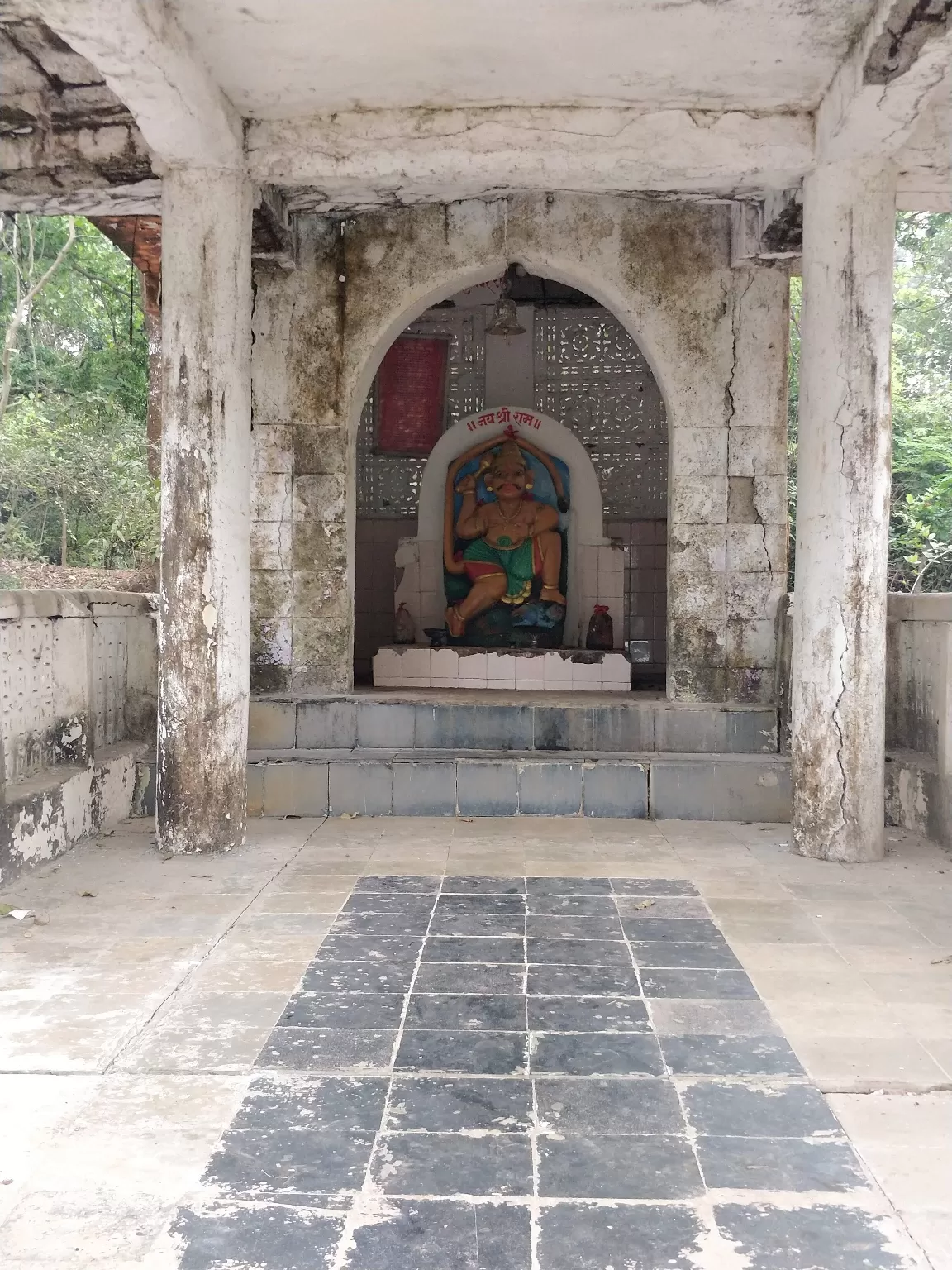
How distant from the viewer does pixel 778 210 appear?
20.0ft

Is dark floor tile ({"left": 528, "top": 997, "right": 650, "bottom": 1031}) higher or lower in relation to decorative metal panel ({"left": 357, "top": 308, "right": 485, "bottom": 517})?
lower

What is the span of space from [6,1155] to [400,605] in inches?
298

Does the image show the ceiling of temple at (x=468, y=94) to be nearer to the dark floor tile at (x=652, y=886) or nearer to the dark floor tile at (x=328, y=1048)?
the dark floor tile at (x=652, y=886)

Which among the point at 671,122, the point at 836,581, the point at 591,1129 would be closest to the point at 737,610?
the point at 836,581

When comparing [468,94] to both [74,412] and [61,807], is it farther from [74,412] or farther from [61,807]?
[74,412]

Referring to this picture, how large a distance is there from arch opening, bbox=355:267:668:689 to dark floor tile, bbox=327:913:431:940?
244 inches

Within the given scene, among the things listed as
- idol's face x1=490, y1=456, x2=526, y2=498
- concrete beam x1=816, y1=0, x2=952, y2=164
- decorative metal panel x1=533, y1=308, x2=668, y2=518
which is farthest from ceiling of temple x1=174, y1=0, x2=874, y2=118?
decorative metal panel x1=533, y1=308, x2=668, y2=518

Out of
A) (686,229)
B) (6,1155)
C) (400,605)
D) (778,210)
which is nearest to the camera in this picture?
(6,1155)

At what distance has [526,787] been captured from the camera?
6230mm

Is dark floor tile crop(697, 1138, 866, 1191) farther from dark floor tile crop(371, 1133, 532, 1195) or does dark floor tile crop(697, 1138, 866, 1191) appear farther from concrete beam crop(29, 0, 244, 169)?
concrete beam crop(29, 0, 244, 169)

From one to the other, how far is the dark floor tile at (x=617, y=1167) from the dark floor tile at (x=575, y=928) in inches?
60.2

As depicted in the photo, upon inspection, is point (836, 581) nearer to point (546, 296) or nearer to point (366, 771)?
point (366, 771)

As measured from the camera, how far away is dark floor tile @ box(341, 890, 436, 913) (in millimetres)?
4285

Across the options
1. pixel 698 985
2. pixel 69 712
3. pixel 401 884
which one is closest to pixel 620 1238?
pixel 698 985
